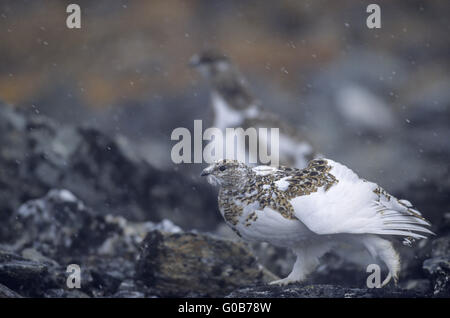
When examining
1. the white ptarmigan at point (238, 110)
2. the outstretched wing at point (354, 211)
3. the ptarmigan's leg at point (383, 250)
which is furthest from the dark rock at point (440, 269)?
the white ptarmigan at point (238, 110)

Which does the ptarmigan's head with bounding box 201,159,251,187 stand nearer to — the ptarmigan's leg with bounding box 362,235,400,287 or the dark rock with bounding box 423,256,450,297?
the ptarmigan's leg with bounding box 362,235,400,287

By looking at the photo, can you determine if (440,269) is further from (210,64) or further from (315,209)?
(210,64)

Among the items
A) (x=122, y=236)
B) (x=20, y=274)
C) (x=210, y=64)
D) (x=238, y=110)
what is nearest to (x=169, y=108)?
(x=210, y=64)

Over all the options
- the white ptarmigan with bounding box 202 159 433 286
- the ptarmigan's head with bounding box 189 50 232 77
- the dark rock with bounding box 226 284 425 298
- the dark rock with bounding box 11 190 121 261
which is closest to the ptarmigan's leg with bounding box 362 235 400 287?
the white ptarmigan with bounding box 202 159 433 286
